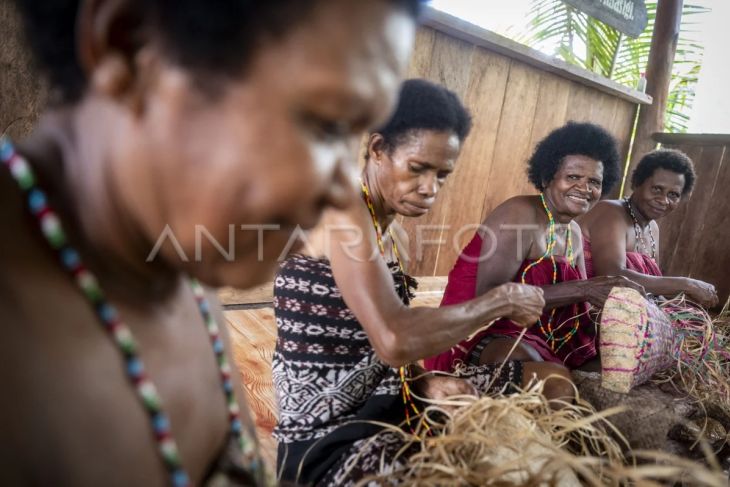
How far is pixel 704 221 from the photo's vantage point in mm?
3861

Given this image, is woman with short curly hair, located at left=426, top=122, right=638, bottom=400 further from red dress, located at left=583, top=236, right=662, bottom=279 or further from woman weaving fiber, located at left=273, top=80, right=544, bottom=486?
woman weaving fiber, located at left=273, top=80, right=544, bottom=486

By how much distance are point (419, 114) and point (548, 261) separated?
1019 mm

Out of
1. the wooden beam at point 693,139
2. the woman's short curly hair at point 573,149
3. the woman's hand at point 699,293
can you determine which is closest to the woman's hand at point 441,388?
the woman's short curly hair at point 573,149

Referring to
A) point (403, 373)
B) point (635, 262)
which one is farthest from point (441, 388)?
point (635, 262)

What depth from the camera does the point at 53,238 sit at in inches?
17.7

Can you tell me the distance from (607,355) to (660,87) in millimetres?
3614

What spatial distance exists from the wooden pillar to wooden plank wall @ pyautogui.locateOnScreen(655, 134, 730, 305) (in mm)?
238

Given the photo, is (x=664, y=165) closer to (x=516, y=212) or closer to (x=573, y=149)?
(x=573, y=149)

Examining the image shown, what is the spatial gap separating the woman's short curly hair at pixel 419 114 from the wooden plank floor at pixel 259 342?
841 millimetres

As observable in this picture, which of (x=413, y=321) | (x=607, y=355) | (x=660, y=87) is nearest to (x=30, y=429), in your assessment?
(x=413, y=321)

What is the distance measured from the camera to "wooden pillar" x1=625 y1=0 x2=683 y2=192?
13.5ft

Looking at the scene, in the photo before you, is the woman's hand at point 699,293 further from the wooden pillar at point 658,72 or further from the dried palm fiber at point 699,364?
the wooden pillar at point 658,72

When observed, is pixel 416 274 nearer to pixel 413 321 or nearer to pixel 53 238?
pixel 413 321

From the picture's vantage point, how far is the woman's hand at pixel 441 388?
1344 millimetres
